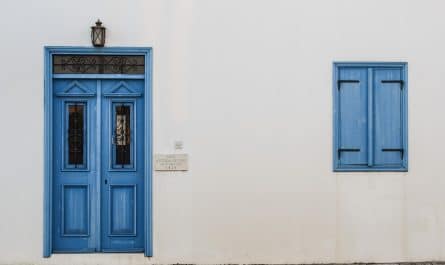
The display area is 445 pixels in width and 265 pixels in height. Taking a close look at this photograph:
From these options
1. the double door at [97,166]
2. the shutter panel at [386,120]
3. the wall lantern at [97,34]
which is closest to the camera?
the wall lantern at [97,34]

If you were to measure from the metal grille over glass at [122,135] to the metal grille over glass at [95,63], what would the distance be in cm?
51

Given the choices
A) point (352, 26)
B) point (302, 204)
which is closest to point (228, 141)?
point (302, 204)

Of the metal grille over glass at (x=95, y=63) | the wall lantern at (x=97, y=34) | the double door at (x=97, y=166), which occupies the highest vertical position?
the wall lantern at (x=97, y=34)

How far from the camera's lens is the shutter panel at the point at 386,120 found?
734 cm

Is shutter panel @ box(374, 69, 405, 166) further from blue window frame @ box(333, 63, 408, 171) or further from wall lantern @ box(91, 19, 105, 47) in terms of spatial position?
wall lantern @ box(91, 19, 105, 47)

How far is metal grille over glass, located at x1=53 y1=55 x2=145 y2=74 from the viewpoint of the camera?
7.24 m

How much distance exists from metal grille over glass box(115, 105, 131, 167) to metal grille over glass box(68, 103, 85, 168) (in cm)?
45

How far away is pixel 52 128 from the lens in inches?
284

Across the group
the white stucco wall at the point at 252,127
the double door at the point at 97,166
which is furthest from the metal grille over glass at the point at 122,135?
the white stucco wall at the point at 252,127

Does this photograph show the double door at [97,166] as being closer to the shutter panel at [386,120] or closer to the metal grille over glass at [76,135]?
the metal grille over glass at [76,135]

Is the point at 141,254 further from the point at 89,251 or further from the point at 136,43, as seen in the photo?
the point at 136,43

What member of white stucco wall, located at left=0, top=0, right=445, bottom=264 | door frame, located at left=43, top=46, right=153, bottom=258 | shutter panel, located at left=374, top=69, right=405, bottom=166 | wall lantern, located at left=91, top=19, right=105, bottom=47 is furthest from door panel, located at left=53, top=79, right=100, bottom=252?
shutter panel, located at left=374, top=69, right=405, bottom=166

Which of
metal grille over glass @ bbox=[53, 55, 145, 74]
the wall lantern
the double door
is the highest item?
the wall lantern

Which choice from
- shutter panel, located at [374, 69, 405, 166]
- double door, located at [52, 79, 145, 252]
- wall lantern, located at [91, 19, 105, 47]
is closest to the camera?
wall lantern, located at [91, 19, 105, 47]
